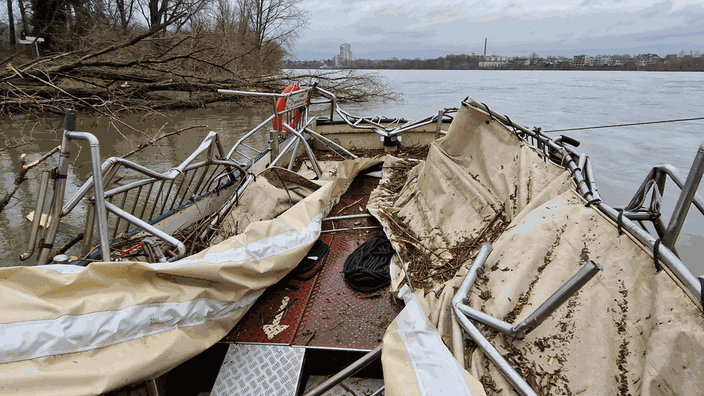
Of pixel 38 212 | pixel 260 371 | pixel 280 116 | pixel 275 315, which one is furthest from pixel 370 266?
pixel 280 116

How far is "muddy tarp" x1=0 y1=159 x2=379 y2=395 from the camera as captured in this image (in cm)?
121

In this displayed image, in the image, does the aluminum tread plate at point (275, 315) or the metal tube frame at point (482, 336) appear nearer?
the metal tube frame at point (482, 336)

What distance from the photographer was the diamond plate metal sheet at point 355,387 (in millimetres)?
1963

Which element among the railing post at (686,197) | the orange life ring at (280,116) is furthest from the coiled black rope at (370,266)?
the orange life ring at (280,116)

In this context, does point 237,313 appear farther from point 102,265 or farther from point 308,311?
point 102,265

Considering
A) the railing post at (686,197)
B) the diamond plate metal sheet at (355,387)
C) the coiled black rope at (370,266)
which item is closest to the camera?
the railing post at (686,197)

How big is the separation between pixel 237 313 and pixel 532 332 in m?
1.36

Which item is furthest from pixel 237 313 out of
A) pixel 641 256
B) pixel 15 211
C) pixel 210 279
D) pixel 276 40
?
pixel 276 40

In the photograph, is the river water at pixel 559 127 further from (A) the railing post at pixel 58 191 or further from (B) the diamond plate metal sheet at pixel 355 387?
(B) the diamond plate metal sheet at pixel 355 387

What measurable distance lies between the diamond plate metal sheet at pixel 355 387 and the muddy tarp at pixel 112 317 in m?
0.60

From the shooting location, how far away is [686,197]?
1.37m

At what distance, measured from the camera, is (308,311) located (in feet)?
7.57

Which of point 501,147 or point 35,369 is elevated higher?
point 501,147

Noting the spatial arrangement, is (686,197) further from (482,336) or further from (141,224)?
(141,224)
